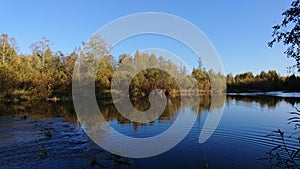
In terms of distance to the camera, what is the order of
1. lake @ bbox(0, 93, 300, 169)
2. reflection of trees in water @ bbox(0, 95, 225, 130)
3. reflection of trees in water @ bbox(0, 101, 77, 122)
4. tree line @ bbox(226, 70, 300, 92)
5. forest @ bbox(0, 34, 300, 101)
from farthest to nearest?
1. tree line @ bbox(226, 70, 300, 92)
2. forest @ bbox(0, 34, 300, 101)
3. reflection of trees in water @ bbox(0, 101, 77, 122)
4. reflection of trees in water @ bbox(0, 95, 225, 130)
5. lake @ bbox(0, 93, 300, 169)

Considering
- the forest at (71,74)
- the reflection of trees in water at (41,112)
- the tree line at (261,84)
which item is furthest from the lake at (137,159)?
the tree line at (261,84)

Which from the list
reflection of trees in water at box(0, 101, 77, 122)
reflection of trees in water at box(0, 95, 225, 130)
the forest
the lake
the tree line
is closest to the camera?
the lake

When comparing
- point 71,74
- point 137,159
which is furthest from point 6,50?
point 137,159

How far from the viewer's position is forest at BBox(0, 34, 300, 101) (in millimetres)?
34781

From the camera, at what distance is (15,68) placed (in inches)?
1422

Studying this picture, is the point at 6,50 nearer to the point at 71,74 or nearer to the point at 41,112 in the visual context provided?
the point at 71,74

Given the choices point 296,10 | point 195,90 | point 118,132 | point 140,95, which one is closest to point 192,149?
point 118,132

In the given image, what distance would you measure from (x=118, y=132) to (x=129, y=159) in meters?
4.48

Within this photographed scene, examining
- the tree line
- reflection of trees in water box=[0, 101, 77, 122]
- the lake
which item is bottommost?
the lake

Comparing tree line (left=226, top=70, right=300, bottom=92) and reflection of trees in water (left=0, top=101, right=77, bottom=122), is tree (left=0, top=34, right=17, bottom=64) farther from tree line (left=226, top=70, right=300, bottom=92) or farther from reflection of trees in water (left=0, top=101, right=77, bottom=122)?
tree line (left=226, top=70, right=300, bottom=92)

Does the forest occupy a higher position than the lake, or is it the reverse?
the forest

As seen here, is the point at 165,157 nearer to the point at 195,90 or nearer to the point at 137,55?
the point at 137,55

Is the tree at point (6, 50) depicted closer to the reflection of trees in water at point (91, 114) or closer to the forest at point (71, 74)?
the forest at point (71, 74)

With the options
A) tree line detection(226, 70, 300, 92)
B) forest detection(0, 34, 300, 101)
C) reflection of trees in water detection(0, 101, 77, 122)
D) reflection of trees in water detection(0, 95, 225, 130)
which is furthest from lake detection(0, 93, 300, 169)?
tree line detection(226, 70, 300, 92)
